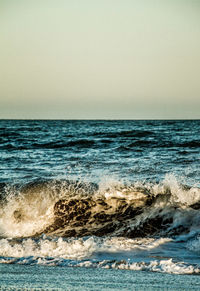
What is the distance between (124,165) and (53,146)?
22.7ft

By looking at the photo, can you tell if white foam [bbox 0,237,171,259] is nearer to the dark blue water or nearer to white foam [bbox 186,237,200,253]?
white foam [bbox 186,237,200,253]

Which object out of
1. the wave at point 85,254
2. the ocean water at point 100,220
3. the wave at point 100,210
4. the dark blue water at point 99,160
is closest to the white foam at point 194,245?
the ocean water at point 100,220

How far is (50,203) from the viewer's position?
30.4ft

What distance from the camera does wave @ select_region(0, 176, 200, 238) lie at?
810 centimetres

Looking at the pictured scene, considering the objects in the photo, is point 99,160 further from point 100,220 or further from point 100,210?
point 100,220

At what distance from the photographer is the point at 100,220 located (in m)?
8.81

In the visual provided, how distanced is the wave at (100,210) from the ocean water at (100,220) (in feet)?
0.07

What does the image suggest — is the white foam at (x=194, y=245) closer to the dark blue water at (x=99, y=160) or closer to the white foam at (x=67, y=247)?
the white foam at (x=67, y=247)

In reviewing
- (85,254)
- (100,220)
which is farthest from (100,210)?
(85,254)

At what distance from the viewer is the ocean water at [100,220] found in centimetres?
486

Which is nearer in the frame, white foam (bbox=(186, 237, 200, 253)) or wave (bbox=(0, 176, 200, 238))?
white foam (bbox=(186, 237, 200, 253))

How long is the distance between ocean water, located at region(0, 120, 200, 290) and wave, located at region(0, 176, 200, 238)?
20 mm

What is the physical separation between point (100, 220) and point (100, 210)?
0.41 metres

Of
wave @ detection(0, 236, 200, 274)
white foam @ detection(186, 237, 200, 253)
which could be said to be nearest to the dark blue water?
white foam @ detection(186, 237, 200, 253)
